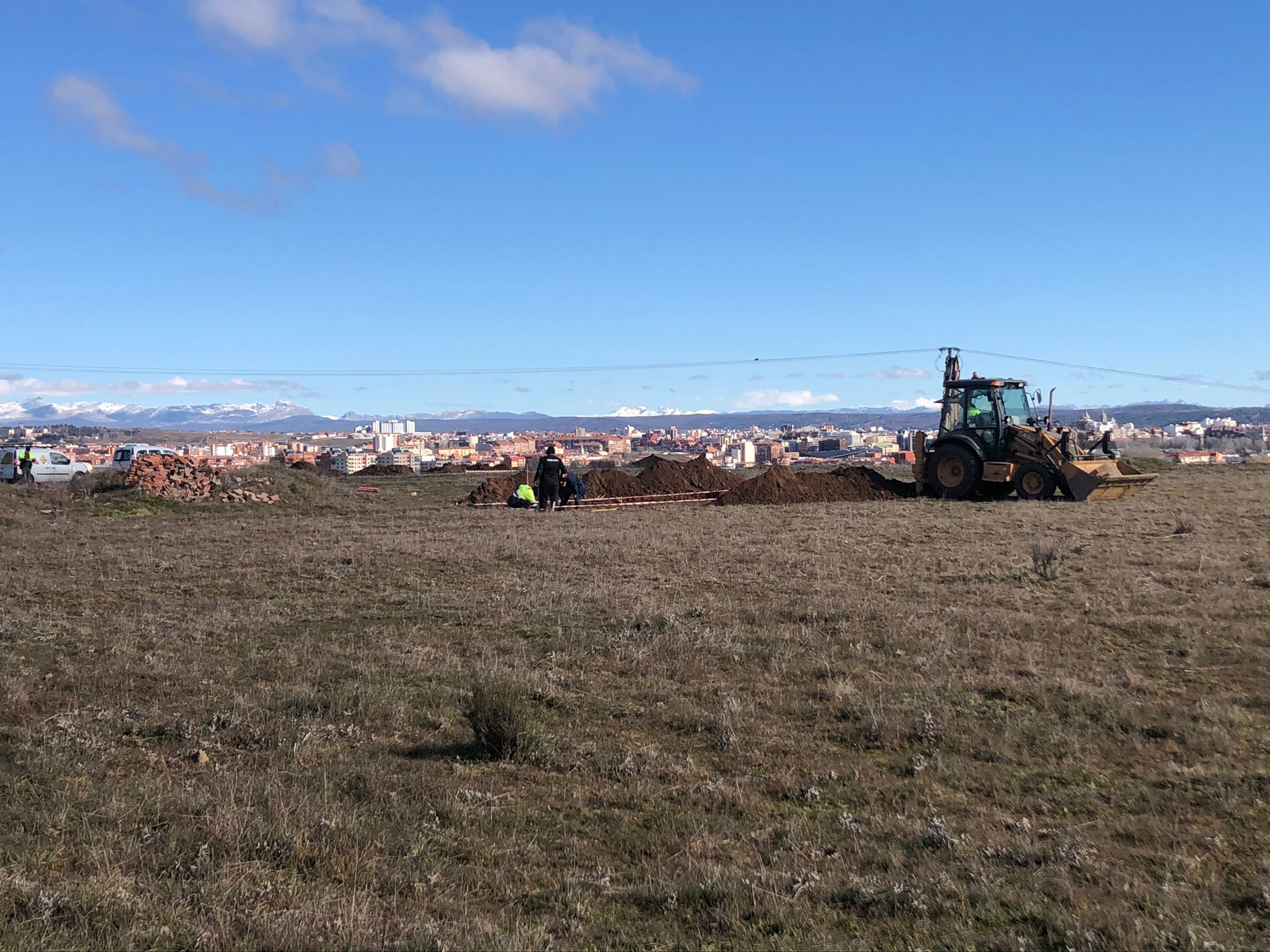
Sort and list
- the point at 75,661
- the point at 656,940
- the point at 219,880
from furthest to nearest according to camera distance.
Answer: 1. the point at 75,661
2. the point at 219,880
3. the point at 656,940

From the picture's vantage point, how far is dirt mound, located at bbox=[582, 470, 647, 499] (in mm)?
33000

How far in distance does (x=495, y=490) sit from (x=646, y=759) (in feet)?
88.2

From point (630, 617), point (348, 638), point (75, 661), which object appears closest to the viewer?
point (75, 661)

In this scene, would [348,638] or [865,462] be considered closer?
[348,638]

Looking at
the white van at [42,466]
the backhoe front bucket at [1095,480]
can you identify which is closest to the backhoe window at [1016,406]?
the backhoe front bucket at [1095,480]

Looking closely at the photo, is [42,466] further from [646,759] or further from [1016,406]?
[646,759]

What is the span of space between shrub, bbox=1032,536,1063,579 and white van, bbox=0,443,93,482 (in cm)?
3320

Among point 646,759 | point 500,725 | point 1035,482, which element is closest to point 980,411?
point 1035,482

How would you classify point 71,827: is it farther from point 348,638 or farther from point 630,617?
point 630,617

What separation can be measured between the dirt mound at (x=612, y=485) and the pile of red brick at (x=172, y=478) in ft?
37.5

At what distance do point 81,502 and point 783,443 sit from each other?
250ft

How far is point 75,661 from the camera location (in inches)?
334

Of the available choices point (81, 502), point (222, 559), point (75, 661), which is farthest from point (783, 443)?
point (75, 661)

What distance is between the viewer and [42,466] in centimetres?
3619
